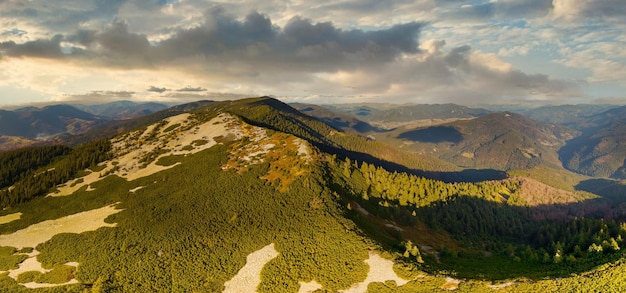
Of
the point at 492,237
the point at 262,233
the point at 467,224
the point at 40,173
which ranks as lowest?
the point at 492,237

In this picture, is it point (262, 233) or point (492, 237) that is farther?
point (492, 237)

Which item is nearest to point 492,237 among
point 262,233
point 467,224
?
point 467,224

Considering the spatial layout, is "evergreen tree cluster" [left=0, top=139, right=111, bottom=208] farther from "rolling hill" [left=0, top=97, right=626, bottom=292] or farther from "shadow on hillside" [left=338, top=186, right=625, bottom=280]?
A: "shadow on hillside" [left=338, top=186, right=625, bottom=280]

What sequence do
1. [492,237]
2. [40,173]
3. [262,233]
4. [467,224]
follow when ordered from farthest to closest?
[40,173] → [467,224] → [492,237] → [262,233]

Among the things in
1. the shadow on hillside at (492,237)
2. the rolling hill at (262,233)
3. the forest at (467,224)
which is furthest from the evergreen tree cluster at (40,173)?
the shadow on hillside at (492,237)

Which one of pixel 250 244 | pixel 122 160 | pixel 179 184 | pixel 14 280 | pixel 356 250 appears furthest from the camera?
pixel 122 160

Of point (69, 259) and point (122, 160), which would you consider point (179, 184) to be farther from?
point (122, 160)

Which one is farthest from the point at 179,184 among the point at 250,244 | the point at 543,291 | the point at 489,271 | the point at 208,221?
the point at 543,291

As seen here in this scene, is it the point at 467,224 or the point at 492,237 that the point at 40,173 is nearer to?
the point at 467,224
